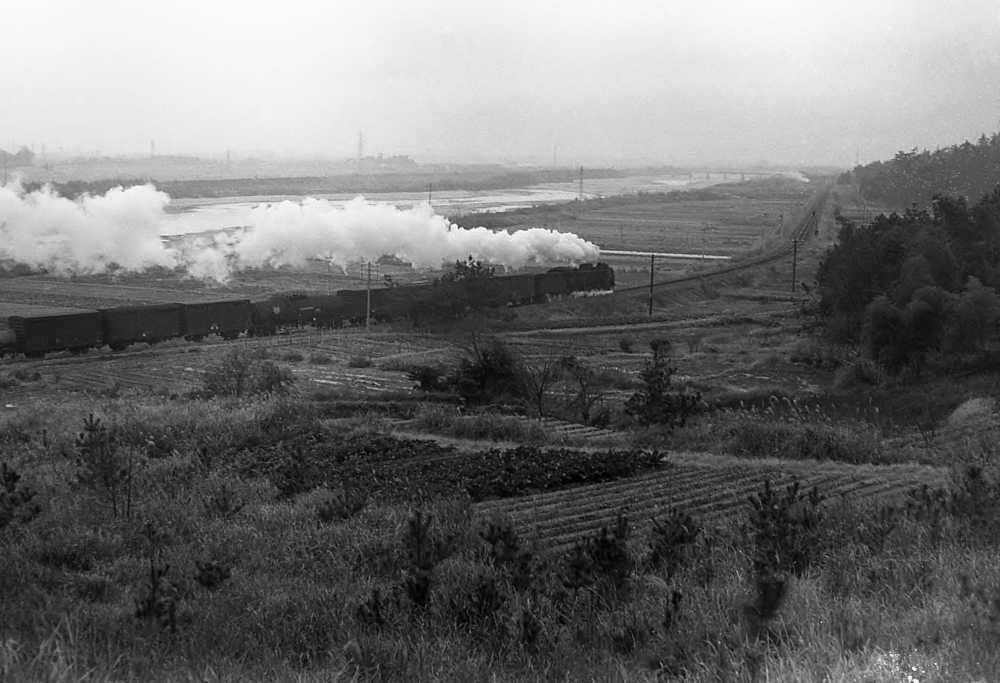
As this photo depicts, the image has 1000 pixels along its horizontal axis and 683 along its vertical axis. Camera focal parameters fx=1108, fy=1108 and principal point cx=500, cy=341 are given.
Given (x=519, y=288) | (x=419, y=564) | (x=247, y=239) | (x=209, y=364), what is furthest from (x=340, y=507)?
(x=247, y=239)

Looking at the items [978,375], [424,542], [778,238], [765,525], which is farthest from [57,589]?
[778,238]

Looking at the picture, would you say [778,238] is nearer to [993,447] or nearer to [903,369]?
[903,369]

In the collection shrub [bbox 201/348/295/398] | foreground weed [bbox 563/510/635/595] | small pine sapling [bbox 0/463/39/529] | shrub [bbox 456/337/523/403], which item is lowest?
shrub [bbox 201/348/295/398]

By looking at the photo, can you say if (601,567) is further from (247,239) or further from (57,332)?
(247,239)

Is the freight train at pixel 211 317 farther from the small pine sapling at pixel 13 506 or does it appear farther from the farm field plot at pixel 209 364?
the small pine sapling at pixel 13 506

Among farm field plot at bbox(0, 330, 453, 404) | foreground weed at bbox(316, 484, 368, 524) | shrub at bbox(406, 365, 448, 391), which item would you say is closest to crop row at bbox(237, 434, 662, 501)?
foreground weed at bbox(316, 484, 368, 524)

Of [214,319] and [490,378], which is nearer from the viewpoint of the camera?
[490,378]

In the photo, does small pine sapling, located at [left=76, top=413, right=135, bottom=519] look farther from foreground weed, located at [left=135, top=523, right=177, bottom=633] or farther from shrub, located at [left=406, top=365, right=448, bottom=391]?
shrub, located at [left=406, top=365, right=448, bottom=391]
